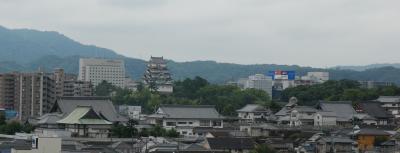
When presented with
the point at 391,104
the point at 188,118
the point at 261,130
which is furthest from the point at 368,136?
the point at 391,104

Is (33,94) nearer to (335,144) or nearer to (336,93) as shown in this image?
(336,93)

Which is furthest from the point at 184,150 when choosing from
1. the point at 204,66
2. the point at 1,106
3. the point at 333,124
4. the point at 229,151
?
the point at 204,66

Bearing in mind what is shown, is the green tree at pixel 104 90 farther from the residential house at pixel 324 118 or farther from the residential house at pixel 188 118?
the residential house at pixel 324 118

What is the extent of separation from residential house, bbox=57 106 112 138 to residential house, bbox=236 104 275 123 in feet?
49.5

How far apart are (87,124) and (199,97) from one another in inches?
1307

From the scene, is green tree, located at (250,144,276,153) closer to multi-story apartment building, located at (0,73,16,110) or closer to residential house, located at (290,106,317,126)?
residential house, located at (290,106,317,126)

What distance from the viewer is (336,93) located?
63.5m

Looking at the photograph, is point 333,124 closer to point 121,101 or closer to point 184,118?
point 184,118

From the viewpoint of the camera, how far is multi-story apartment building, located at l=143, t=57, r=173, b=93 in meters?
81.5

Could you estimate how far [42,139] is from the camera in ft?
79.9

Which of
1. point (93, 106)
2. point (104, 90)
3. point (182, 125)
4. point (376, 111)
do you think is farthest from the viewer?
point (104, 90)

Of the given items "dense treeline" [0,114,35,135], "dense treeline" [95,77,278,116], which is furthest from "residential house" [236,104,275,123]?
"dense treeline" [0,114,35,135]

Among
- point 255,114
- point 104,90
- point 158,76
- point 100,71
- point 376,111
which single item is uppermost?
point 100,71

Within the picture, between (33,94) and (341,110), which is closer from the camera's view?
(341,110)
